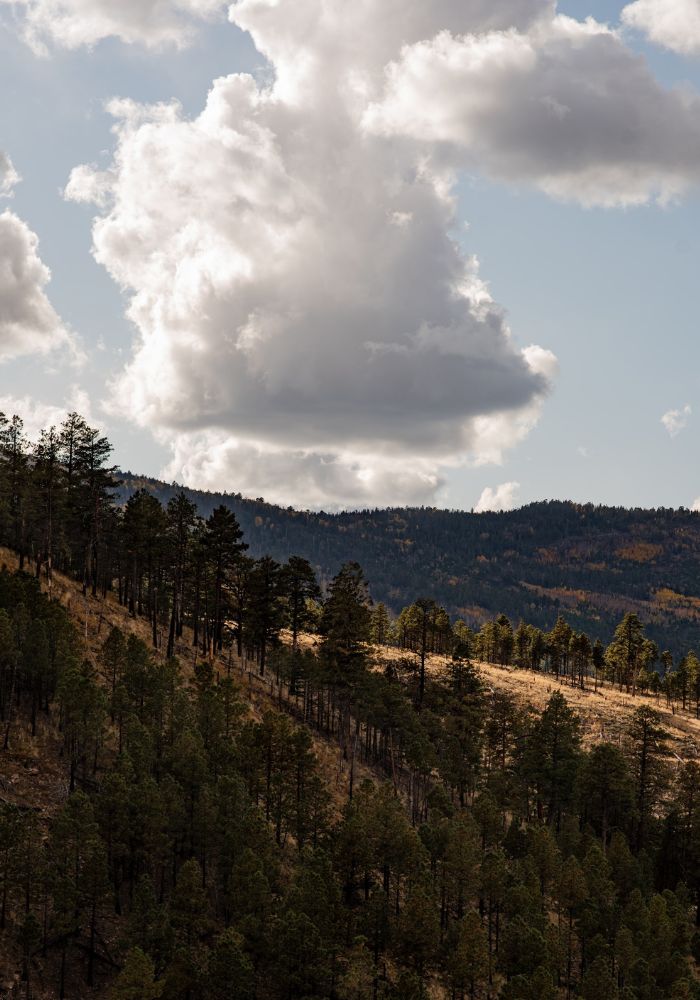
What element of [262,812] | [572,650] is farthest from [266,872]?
[572,650]

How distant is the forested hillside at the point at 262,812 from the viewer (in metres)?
35.1

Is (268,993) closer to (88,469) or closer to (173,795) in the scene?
(173,795)

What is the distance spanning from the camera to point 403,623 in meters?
150

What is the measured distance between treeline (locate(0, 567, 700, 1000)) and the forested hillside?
0.16 metres

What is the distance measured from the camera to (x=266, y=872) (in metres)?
40.2

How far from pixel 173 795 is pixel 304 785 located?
11.5 meters

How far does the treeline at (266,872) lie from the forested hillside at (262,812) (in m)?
0.16

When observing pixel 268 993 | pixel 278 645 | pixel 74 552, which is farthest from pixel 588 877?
pixel 74 552

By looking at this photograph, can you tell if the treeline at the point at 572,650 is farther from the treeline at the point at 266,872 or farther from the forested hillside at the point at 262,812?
the treeline at the point at 266,872

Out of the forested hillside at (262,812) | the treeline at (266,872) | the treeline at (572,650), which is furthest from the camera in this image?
the treeline at (572,650)

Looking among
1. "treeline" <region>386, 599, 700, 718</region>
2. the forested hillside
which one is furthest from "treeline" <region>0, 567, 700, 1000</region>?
"treeline" <region>386, 599, 700, 718</region>

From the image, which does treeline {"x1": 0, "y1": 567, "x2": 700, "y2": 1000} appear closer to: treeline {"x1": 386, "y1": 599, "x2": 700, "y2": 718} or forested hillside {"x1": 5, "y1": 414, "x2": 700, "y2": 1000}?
forested hillside {"x1": 5, "y1": 414, "x2": 700, "y2": 1000}

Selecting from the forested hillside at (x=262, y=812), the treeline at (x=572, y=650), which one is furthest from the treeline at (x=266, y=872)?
the treeline at (x=572, y=650)

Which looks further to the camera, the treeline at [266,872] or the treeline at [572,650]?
the treeline at [572,650]
